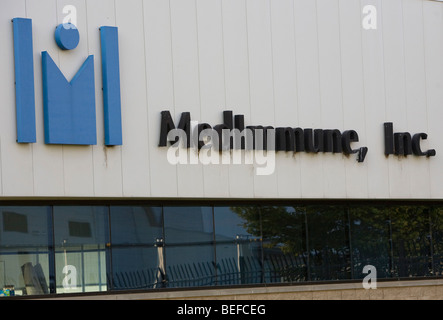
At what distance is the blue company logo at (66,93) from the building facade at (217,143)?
27mm

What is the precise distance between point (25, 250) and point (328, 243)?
7558 mm

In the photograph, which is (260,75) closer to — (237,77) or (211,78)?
(237,77)

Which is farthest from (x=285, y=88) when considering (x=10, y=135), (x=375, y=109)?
(x=10, y=135)

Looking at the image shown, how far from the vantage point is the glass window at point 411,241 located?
21.5m

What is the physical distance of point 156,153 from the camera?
17172 millimetres

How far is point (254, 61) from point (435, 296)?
794cm

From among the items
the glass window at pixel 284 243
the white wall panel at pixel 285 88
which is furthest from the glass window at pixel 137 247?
the white wall panel at pixel 285 88

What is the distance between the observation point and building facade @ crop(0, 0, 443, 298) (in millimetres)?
16094

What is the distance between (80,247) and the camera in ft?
55.9

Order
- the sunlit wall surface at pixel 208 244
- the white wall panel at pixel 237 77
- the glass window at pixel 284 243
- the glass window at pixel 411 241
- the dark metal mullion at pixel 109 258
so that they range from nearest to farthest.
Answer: the sunlit wall surface at pixel 208 244
the dark metal mullion at pixel 109 258
the white wall panel at pixel 237 77
the glass window at pixel 284 243
the glass window at pixel 411 241

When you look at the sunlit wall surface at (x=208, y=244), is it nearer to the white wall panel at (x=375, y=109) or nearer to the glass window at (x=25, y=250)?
the glass window at (x=25, y=250)

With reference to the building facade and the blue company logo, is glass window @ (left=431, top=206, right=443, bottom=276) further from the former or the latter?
the blue company logo

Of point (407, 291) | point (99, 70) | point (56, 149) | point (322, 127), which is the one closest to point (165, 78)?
point (99, 70)
